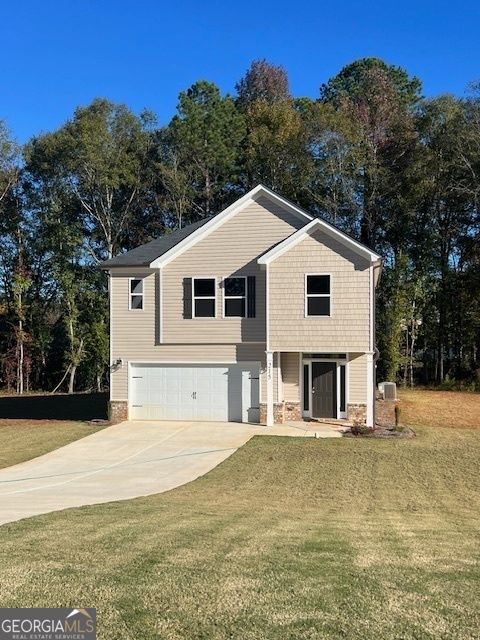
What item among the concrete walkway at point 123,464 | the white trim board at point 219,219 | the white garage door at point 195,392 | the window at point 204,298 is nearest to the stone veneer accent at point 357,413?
the concrete walkway at point 123,464

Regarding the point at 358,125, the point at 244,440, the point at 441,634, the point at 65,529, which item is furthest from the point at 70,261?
the point at 441,634

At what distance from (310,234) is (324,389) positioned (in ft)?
18.1

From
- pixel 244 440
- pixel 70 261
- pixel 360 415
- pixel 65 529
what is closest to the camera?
pixel 65 529

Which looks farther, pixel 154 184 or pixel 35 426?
pixel 154 184

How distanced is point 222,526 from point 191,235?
46.4ft

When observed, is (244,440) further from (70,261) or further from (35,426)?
(70,261)

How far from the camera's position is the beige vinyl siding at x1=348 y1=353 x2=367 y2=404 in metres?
19.3

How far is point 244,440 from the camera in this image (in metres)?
16.8

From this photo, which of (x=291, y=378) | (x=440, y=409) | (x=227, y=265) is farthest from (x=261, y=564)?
(x=440, y=409)

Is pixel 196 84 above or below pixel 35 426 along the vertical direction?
above

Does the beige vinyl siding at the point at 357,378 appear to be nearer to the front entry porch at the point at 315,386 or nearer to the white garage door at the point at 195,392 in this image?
the front entry porch at the point at 315,386

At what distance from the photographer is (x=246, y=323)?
776 inches

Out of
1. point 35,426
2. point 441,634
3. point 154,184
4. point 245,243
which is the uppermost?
point 154,184

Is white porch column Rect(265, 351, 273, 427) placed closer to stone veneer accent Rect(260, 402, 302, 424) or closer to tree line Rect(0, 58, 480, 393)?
stone veneer accent Rect(260, 402, 302, 424)
